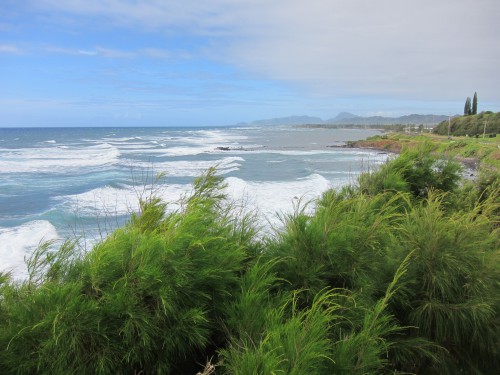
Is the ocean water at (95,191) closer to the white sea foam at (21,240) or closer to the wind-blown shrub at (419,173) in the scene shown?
Result: the white sea foam at (21,240)

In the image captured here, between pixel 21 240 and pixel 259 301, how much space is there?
13.0m

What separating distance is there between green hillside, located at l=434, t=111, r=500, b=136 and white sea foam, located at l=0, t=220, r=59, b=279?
66890 mm

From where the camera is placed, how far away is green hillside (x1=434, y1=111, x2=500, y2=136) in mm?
67000

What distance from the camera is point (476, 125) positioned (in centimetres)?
7212

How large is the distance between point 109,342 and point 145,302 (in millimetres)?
347

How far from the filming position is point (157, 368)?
2926 millimetres

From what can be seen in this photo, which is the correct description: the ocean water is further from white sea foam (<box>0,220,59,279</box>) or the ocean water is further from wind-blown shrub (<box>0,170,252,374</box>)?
wind-blown shrub (<box>0,170,252,374</box>)

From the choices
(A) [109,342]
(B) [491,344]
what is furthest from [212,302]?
(B) [491,344]

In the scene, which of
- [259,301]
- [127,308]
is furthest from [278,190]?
[127,308]

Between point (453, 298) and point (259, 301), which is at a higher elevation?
point (259, 301)

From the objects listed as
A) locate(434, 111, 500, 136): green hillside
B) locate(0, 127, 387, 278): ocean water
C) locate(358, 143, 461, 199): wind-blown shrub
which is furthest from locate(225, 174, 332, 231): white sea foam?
locate(434, 111, 500, 136): green hillside

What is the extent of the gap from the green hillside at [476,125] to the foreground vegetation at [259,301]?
6996cm

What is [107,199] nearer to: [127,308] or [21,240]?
[21,240]

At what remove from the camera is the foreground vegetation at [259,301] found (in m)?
2.67
